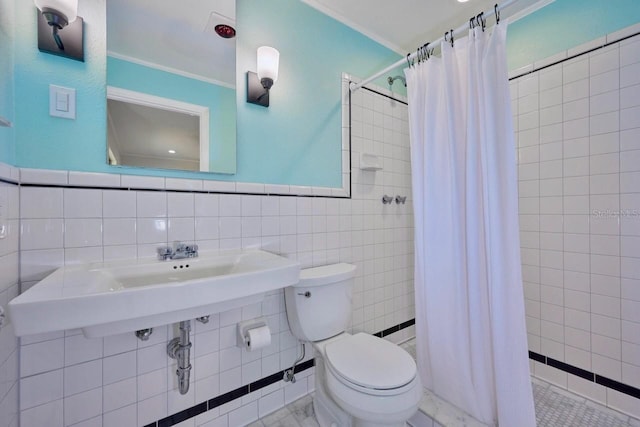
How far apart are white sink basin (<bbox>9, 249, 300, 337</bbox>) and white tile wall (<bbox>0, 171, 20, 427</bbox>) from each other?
107 mm

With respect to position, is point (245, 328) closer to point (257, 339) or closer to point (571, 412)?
point (257, 339)

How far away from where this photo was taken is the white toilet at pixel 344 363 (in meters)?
1.05

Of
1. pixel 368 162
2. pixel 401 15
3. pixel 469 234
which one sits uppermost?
pixel 401 15

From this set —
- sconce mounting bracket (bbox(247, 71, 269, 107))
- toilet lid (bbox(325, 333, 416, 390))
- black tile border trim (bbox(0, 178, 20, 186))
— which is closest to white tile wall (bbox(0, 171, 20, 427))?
black tile border trim (bbox(0, 178, 20, 186))

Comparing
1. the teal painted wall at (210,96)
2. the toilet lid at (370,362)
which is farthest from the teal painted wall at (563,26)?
the toilet lid at (370,362)

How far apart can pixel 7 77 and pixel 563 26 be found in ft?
9.06

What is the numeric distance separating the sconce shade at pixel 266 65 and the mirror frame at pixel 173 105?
0.33m

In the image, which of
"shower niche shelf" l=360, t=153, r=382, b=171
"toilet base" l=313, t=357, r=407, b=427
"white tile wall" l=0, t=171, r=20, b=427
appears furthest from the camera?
"shower niche shelf" l=360, t=153, r=382, b=171

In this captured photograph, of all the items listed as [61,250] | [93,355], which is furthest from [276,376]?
[61,250]

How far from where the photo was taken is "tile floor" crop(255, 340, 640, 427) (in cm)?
139

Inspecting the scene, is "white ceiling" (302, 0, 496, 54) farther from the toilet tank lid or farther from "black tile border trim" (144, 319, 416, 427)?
"black tile border trim" (144, 319, 416, 427)

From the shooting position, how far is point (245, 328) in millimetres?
1322

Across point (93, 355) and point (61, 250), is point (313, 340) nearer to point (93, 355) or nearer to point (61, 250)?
point (93, 355)

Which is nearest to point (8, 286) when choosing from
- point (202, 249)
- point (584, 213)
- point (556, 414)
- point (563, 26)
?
point (202, 249)
